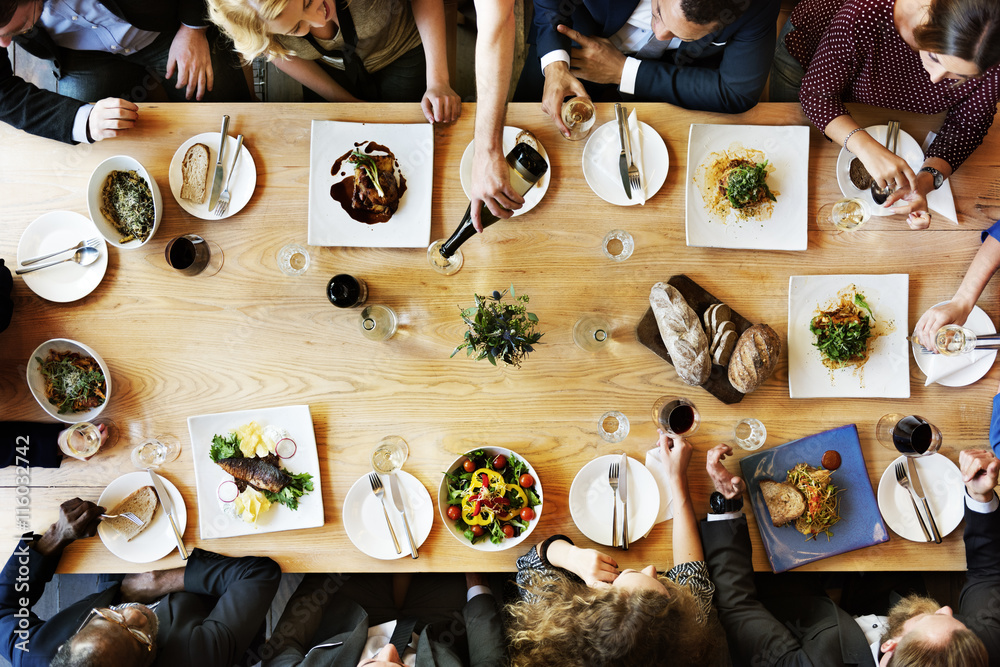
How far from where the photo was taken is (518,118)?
1.77m

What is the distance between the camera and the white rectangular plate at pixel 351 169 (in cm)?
174

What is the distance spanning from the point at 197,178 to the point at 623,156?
4.21 ft

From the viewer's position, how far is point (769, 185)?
1.74m

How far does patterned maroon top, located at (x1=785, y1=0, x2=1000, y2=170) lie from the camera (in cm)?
164

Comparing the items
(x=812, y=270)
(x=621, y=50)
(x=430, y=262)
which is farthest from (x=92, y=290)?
(x=812, y=270)

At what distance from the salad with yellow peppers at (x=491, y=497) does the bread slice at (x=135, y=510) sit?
2.91ft

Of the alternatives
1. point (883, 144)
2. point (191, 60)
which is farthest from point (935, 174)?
point (191, 60)

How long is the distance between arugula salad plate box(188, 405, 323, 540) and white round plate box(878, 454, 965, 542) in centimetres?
166

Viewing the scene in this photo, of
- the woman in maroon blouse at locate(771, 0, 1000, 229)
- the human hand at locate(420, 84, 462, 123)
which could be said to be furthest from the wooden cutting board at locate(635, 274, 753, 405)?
the human hand at locate(420, 84, 462, 123)

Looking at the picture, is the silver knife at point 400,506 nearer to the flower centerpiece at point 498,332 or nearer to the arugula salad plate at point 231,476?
the arugula salad plate at point 231,476

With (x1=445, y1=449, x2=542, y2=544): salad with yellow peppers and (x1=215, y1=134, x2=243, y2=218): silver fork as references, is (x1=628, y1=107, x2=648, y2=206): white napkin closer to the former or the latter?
(x1=445, y1=449, x2=542, y2=544): salad with yellow peppers

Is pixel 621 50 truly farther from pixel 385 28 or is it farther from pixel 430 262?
pixel 430 262

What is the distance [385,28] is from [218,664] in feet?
6.91

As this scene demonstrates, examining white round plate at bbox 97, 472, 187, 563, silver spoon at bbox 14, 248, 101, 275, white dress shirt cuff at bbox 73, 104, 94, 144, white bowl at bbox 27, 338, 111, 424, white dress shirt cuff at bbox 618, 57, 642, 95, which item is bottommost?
white round plate at bbox 97, 472, 187, 563
